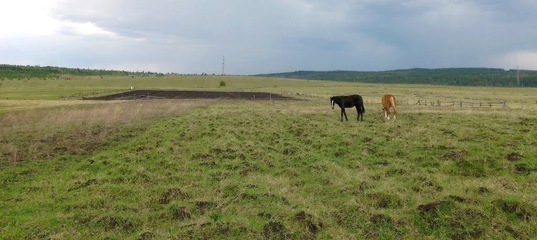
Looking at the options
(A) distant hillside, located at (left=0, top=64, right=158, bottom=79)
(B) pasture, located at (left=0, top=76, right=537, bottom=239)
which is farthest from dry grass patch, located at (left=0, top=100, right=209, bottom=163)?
(A) distant hillside, located at (left=0, top=64, right=158, bottom=79)

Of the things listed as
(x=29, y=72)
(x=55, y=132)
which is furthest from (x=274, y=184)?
(x=29, y=72)

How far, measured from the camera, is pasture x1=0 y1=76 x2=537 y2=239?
25.5 ft

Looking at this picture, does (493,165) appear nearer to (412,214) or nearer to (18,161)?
(412,214)

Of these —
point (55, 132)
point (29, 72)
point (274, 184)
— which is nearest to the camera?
point (274, 184)

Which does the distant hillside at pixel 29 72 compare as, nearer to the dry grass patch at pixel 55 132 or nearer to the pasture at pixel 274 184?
the dry grass patch at pixel 55 132

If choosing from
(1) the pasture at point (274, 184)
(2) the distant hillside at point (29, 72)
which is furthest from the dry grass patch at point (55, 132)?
(2) the distant hillside at point (29, 72)

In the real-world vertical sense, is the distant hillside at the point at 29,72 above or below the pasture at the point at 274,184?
above

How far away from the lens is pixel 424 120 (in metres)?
23.0

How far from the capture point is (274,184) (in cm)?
1052

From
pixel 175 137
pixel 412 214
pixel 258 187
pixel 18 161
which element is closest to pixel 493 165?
pixel 412 214

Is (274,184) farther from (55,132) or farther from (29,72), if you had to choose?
(29,72)

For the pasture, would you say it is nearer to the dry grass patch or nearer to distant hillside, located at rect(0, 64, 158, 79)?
the dry grass patch

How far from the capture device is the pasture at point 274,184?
777 cm

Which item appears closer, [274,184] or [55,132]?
[274,184]
